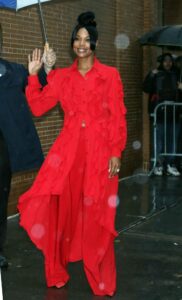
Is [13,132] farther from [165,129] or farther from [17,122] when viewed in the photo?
[165,129]

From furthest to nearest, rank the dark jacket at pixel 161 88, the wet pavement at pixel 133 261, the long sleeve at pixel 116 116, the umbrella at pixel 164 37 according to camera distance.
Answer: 1. the dark jacket at pixel 161 88
2. the umbrella at pixel 164 37
3. the wet pavement at pixel 133 261
4. the long sleeve at pixel 116 116

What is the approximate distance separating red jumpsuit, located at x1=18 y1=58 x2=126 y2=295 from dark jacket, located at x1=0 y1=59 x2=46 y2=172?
593 millimetres

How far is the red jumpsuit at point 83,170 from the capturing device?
15.7 ft

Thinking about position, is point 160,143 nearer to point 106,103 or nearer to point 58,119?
point 58,119

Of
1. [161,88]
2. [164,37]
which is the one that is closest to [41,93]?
[164,37]

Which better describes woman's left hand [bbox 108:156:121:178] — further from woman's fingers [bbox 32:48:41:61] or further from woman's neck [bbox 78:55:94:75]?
woman's fingers [bbox 32:48:41:61]

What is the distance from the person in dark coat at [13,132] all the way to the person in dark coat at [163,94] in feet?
19.3

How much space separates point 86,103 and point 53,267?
133 cm

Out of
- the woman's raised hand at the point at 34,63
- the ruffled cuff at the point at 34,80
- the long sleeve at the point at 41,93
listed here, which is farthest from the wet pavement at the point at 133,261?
the woman's raised hand at the point at 34,63

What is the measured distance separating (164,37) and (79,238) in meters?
6.69

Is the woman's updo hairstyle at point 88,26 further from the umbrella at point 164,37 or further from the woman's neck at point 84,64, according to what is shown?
the umbrella at point 164,37

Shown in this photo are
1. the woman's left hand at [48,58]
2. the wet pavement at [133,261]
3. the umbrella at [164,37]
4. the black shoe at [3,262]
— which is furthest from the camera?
the umbrella at [164,37]

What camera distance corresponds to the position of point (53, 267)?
5043mm

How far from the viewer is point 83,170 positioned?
4.88 metres
